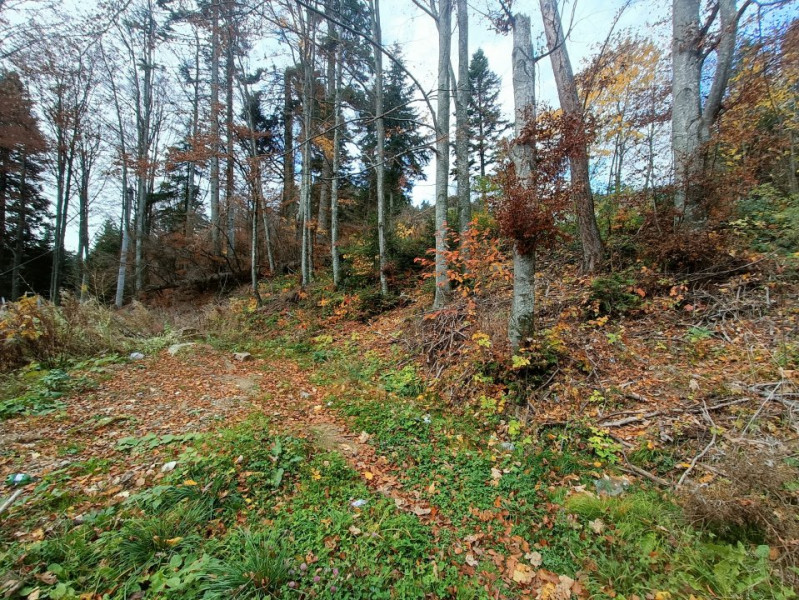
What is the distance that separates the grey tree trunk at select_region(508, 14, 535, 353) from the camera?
4035mm

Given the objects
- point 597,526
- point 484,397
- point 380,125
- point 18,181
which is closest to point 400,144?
point 380,125

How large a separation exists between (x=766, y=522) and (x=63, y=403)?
7398 millimetres

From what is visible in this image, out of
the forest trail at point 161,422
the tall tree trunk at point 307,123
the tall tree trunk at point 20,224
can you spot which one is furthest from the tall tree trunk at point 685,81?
the tall tree trunk at point 20,224

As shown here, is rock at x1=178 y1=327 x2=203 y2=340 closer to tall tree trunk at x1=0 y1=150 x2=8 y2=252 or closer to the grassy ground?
the grassy ground

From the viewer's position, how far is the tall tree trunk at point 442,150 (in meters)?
7.06

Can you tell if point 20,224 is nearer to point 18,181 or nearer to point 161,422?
point 18,181

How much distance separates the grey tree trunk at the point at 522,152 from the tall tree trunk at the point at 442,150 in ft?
8.92

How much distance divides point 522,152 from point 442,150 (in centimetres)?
378

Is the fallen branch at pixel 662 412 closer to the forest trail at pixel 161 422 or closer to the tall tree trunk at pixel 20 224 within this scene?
the forest trail at pixel 161 422

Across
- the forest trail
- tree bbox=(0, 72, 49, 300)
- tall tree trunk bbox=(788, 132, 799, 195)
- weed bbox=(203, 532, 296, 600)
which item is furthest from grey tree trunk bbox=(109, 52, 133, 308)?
tall tree trunk bbox=(788, 132, 799, 195)

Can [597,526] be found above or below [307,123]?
below

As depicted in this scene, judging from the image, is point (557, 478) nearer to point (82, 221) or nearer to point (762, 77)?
point (762, 77)

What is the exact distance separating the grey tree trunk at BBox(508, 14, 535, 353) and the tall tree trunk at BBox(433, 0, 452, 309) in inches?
107

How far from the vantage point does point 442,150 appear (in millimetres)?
7383
